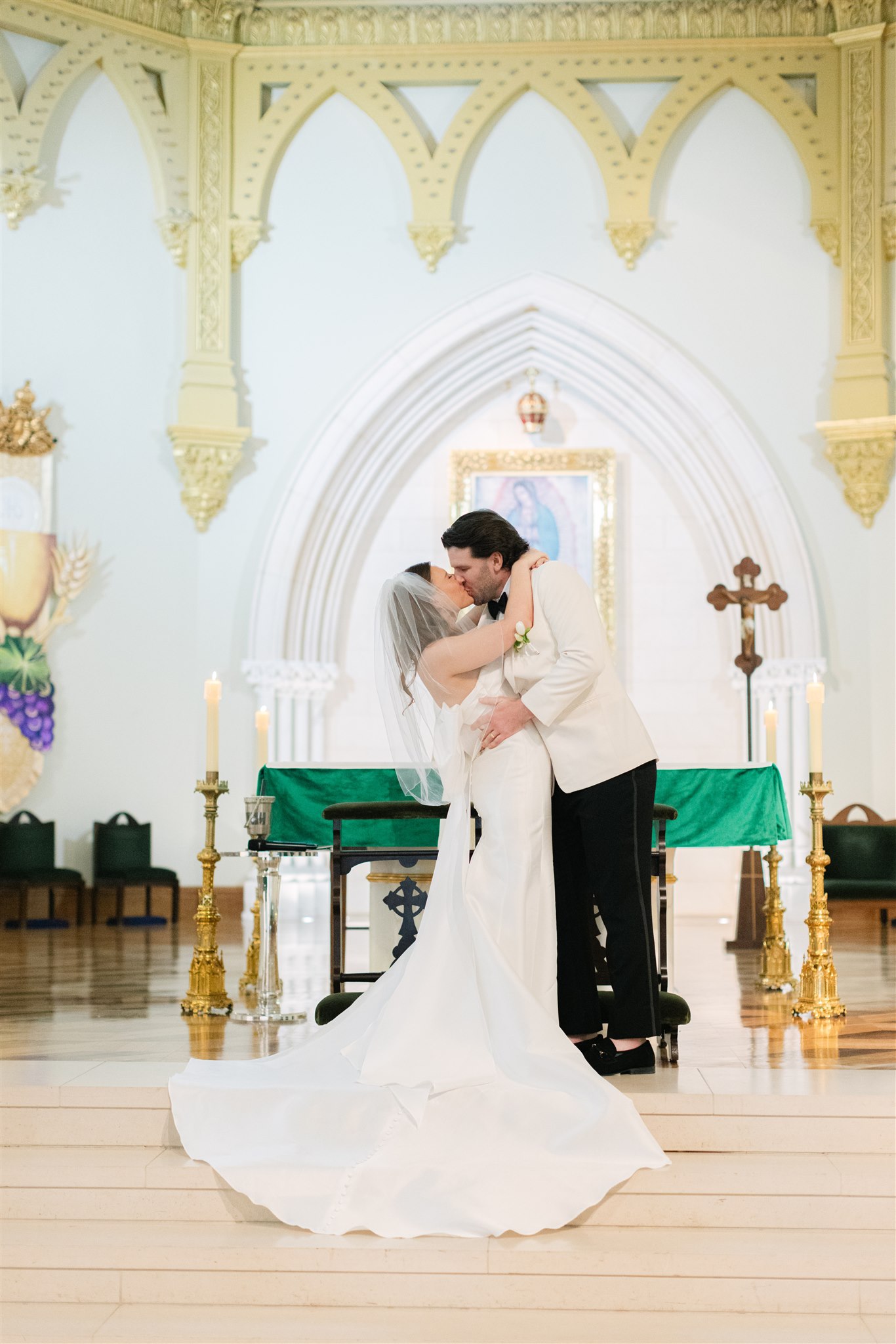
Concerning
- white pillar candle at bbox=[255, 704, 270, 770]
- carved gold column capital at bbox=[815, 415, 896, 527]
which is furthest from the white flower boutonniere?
carved gold column capital at bbox=[815, 415, 896, 527]

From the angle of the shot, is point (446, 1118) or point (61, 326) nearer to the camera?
point (446, 1118)

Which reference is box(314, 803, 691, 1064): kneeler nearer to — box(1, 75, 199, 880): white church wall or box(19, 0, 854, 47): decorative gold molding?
box(1, 75, 199, 880): white church wall

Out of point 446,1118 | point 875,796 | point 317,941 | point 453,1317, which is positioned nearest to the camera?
point 453,1317

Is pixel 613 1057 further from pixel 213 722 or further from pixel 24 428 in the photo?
pixel 24 428

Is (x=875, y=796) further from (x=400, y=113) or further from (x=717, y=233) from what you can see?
(x=400, y=113)

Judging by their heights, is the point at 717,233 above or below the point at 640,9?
below

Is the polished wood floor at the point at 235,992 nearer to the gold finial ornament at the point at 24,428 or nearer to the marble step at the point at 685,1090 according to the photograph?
the marble step at the point at 685,1090

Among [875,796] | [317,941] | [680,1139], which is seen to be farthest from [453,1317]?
[875,796]

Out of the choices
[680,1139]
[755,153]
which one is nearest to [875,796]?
[755,153]

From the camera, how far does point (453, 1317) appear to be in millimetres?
3277

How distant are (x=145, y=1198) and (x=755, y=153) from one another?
372 inches

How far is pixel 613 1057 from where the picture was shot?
4211mm

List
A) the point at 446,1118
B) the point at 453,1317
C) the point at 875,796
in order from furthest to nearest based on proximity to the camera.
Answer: the point at 875,796 → the point at 446,1118 → the point at 453,1317

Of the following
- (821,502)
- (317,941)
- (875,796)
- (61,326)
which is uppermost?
(61,326)
